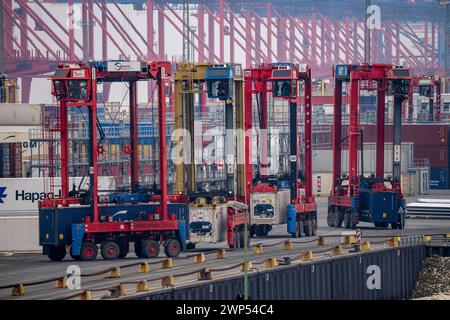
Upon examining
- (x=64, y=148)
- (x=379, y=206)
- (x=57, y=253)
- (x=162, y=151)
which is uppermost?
(x=64, y=148)

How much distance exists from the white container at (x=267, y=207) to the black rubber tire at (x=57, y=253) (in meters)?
12.3

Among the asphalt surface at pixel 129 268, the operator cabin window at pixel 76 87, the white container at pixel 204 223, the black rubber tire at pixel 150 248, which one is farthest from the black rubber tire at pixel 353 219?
the operator cabin window at pixel 76 87

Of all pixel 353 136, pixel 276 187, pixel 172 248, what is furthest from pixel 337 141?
pixel 172 248

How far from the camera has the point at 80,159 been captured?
86.9m

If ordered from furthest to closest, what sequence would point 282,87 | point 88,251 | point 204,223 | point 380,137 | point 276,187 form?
point 380,137 < point 276,187 < point 282,87 < point 204,223 < point 88,251

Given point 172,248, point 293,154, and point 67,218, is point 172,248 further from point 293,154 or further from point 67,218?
point 293,154

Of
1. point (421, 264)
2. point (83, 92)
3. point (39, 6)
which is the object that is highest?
point (39, 6)

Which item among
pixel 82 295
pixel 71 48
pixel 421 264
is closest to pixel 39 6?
pixel 71 48

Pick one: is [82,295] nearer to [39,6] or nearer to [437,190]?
[437,190]

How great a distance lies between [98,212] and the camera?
53938 millimetres

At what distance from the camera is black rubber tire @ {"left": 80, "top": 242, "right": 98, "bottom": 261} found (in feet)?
174

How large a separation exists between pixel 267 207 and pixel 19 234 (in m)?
11.3

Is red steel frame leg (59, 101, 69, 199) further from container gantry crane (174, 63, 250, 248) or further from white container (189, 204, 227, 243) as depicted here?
container gantry crane (174, 63, 250, 248)
